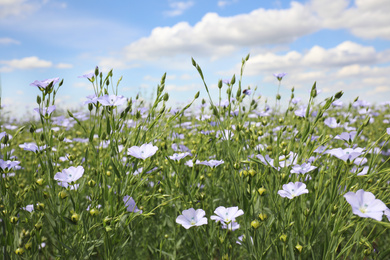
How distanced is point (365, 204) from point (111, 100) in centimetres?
120

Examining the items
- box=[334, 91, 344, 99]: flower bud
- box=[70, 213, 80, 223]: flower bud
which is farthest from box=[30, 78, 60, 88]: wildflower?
box=[334, 91, 344, 99]: flower bud

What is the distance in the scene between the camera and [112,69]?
182 cm

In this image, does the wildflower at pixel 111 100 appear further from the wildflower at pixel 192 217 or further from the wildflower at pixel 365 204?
the wildflower at pixel 365 204

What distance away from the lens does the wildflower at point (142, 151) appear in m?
1.39

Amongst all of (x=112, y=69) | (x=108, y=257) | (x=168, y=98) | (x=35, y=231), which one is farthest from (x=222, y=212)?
(x=112, y=69)

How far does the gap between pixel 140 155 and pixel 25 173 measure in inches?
97.0

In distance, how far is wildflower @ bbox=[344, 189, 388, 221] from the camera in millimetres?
1108

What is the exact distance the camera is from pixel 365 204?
3.92 ft

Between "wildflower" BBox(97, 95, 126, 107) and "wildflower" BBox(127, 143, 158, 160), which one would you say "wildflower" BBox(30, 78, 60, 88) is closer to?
"wildflower" BBox(97, 95, 126, 107)

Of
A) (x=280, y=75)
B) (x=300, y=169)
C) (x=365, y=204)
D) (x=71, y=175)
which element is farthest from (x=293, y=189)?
(x=280, y=75)

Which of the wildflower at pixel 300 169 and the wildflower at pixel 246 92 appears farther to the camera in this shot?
the wildflower at pixel 246 92

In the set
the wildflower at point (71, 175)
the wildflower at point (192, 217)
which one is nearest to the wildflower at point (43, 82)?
the wildflower at point (71, 175)

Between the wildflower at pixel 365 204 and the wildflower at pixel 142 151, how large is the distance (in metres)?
0.80

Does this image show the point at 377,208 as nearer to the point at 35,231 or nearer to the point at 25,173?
the point at 35,231
